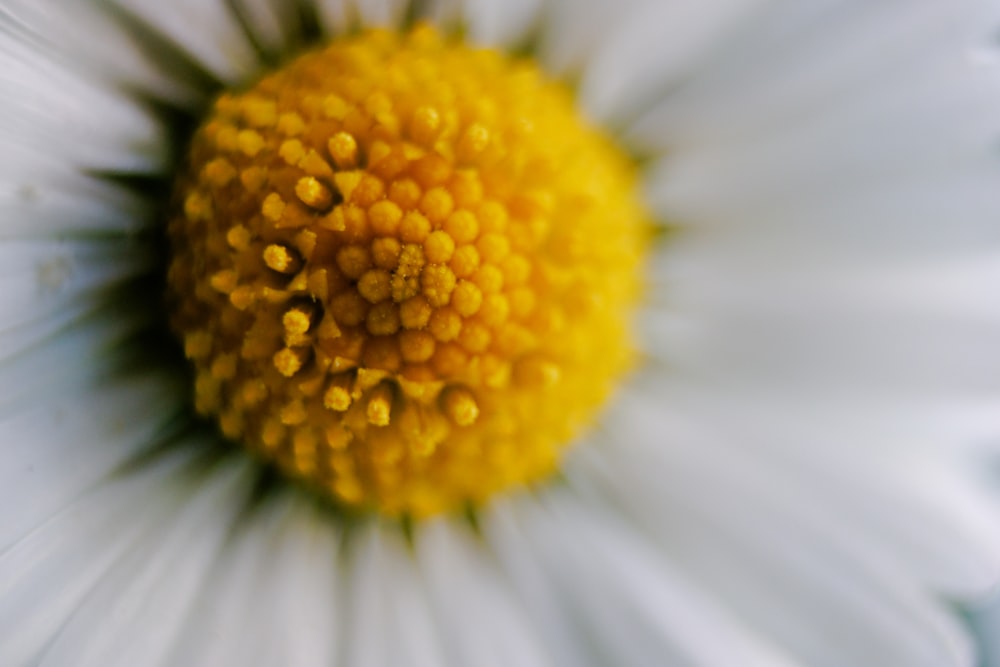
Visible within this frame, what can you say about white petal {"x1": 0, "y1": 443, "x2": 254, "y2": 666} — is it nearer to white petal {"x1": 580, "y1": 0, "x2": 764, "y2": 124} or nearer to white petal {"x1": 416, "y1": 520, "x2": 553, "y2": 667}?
white petal {"x1": 416, "y1": 520, "x2": 553, "y2": 667}

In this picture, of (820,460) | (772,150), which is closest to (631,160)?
(772,150)

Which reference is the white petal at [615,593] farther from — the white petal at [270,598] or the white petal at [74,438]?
the white petal at [74,438]

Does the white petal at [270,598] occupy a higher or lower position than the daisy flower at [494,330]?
lower

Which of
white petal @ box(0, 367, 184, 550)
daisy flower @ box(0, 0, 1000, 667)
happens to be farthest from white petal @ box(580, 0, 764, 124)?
white petal @ box(0, 367, 184, 550)

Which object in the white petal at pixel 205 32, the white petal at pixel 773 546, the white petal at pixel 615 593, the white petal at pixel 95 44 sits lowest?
the white petal at pixel 615 593

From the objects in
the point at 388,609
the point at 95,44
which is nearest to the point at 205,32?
the point at 95,44

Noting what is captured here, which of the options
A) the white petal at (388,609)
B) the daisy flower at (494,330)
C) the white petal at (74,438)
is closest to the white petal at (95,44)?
the daisy flower at (494,330)

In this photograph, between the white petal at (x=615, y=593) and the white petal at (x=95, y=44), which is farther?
the white petal at (x=615, y=593)
